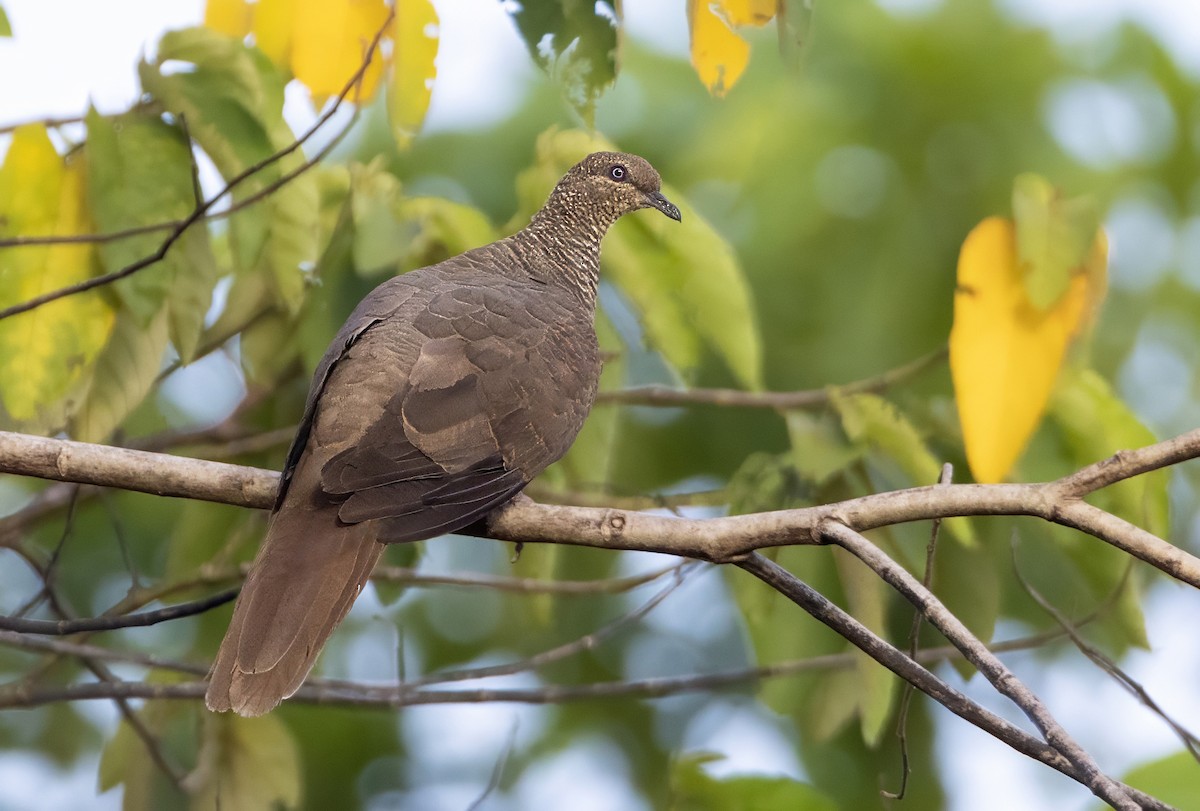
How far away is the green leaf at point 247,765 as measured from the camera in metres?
3.54

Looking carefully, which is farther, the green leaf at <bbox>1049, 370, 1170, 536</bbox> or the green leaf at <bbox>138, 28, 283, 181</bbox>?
the green leaf at <bbox>1049, 370, 1170, 536</bbox>

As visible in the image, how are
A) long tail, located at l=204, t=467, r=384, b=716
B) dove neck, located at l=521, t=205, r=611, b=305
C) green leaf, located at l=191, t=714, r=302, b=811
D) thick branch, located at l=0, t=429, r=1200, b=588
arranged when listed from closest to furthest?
thick branch, located at l=0, t=429, r=1200, b=588
long tail, located at l=204, t=467, r=384, b=716
dove neck, located at l=521, t=205, r=611, b=305
green leaf, located at l=191, t=714, r=302, b=811

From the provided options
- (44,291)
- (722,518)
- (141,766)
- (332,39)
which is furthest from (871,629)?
(141,766)

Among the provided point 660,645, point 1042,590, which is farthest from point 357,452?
point 660,645

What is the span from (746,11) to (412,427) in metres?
1.06

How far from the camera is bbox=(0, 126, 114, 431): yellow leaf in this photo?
267cm

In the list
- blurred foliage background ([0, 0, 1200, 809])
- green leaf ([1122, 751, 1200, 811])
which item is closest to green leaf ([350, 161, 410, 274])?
blurred foliage background ([0, 0, 1200, 809])

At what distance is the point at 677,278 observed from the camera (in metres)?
3.29

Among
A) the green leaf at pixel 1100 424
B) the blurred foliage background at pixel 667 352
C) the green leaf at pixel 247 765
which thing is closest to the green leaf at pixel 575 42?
the blurred foliage background at pixel 667 352

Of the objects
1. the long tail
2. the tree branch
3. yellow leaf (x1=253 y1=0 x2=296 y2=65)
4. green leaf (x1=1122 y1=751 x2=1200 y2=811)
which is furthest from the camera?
the tree branch

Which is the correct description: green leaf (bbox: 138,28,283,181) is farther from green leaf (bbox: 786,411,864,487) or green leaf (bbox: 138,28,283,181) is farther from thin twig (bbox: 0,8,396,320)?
green leaf (bbox: 786,411,864,487)

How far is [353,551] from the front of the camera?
8.08 feet

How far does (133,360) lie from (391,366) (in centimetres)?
63

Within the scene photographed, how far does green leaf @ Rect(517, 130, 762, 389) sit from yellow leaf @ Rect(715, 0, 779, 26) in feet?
3.40
